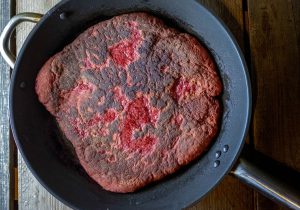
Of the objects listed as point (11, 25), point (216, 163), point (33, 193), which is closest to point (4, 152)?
point (33, 193)

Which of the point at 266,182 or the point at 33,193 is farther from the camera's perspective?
the point at 33,193

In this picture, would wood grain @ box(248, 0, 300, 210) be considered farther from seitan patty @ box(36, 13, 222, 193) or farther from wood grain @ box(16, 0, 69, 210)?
wood grain @ box(16, 0, 69, 210)

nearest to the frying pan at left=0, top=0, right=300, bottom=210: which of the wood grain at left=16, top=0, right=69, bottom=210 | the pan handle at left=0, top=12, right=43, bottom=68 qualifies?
the pan handle at left=0, top=12, right=43, bottom=68

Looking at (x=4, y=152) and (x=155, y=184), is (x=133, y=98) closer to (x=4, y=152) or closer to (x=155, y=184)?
(x=155, y=184)

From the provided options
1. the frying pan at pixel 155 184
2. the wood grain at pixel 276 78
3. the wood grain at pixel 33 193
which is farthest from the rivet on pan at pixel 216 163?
the wood grain at pixel 33 193

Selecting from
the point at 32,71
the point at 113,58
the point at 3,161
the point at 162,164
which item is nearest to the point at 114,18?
the point at 113,58

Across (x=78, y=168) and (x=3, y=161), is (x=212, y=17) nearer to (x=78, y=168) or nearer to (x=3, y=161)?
(x=78, y=168)
